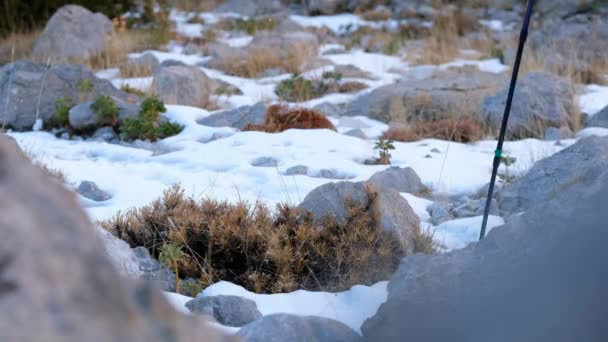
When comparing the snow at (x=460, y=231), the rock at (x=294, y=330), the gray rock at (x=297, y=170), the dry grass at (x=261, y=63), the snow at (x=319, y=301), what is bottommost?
the dry grass at (x=261, y=63)

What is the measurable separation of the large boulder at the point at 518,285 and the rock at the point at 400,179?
1.75 meters

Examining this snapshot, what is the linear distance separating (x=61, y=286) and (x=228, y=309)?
192 centimetres

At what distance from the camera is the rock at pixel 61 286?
98cm

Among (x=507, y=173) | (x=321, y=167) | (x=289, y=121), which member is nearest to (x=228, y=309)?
(x=321, y=167)

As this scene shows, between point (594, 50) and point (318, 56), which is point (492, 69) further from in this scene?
point (318, 56)

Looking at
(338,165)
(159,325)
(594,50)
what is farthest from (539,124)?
(159,325)

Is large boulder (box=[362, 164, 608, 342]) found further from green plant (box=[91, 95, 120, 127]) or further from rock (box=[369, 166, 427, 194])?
green plant (box=[91, 95, 120, 127])

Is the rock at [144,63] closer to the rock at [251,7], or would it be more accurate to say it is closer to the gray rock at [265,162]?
the gray rock at [265,162]

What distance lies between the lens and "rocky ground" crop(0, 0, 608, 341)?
109 cm

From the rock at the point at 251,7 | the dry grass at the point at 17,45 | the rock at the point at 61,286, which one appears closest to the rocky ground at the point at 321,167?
the rock at the point at 61,286

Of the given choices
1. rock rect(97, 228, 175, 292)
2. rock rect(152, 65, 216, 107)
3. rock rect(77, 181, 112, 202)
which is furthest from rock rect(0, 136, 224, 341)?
rock rect(152, 65, 216, 107)

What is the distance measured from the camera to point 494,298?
2.40m

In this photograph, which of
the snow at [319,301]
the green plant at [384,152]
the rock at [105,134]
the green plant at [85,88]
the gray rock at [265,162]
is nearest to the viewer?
the snow at [319,301]

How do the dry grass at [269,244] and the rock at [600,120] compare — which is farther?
the rock at [600,120]
